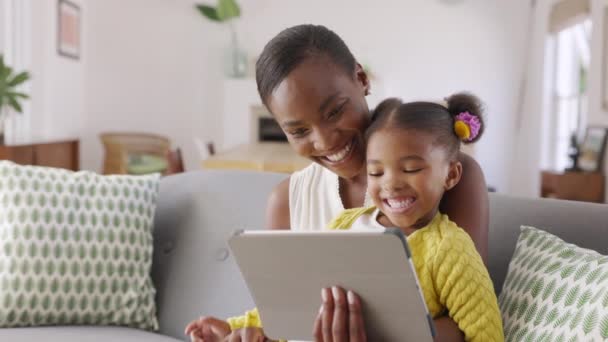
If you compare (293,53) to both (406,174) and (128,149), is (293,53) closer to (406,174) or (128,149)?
(406,174)

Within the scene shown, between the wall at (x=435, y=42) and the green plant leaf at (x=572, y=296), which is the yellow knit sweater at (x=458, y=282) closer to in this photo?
the green plant leaf at (x=572, y=296)

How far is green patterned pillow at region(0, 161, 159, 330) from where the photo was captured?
215 cm

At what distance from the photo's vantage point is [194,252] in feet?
7.44

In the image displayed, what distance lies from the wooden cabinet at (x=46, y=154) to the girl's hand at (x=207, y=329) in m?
3.97

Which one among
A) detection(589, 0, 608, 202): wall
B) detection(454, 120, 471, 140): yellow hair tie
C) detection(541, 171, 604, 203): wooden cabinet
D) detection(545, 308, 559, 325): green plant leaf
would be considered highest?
detection(589, 0, 608, 202): wall

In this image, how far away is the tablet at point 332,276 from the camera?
3.56 ft

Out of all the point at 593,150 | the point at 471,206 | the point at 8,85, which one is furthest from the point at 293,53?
the point at 593,150

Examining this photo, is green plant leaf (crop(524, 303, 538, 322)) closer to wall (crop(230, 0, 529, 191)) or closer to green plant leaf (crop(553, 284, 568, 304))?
green plant leaf (crop(553, 284, 568, 304))

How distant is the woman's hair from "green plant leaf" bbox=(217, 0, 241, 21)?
6.33 meters

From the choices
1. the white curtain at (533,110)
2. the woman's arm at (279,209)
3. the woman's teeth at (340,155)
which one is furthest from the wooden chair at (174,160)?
the white curtain at (533,110)

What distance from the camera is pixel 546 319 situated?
4.32ft

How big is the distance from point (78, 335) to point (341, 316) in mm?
1158

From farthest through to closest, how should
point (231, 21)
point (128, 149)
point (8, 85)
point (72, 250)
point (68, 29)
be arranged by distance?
1. point (231, 21)
2. point (128, 149)
3. point (68, 29)
4. point (8, 85)
5. point (72, 250)

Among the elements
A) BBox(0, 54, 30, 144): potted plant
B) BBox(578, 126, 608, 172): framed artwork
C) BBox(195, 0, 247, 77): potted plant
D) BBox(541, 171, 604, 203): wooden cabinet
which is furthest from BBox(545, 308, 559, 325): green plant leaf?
BBox(195, 0, 247, 77): potted plant
